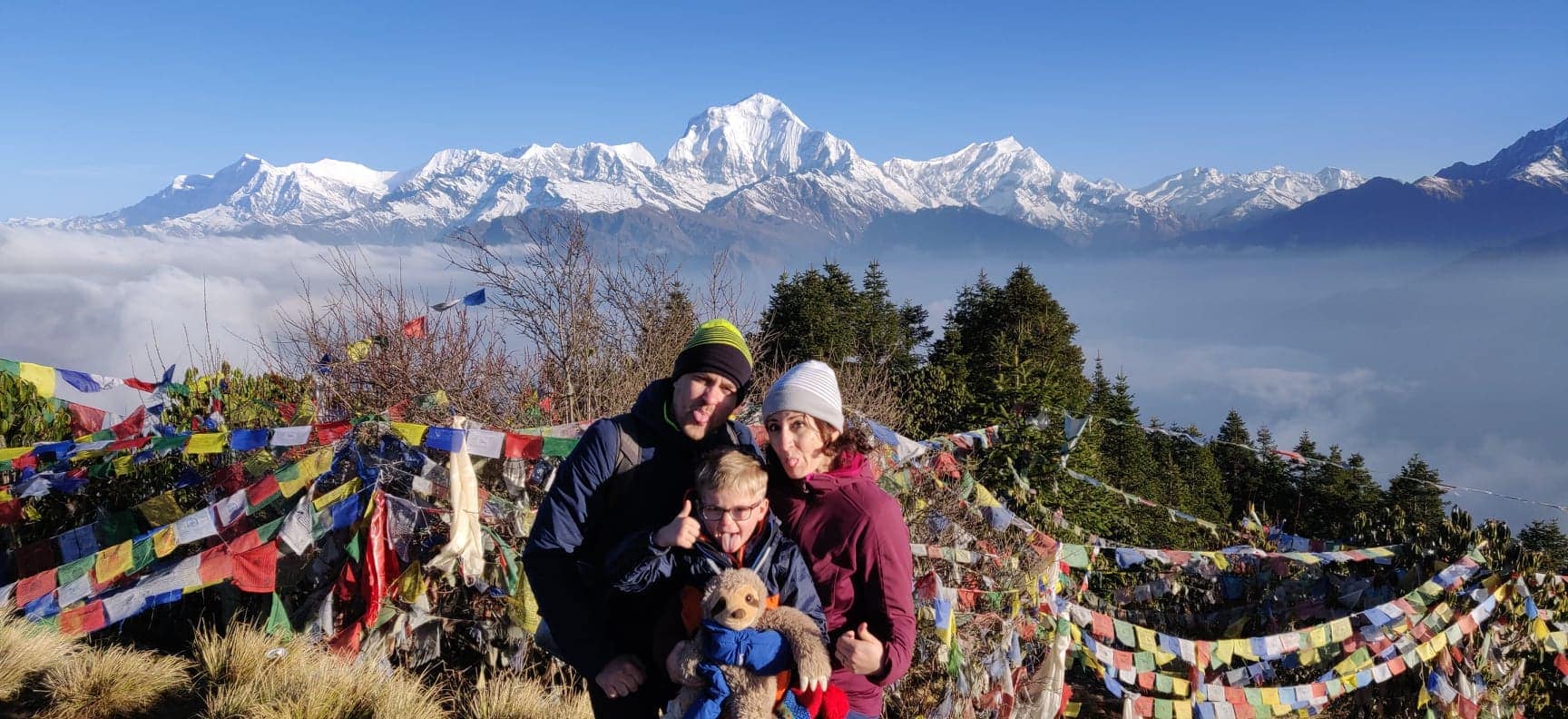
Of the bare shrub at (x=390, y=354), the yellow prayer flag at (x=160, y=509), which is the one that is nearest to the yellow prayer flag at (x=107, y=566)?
the yellow prayer flag at (x=160, y=509)

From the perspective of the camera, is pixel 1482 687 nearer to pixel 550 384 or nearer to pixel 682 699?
pixel 682 699

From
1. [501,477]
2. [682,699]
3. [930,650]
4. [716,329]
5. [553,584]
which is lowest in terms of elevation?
[930,650]

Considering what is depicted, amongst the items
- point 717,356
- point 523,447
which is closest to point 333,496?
point 523,447

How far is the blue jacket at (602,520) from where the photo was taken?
8.39 ft

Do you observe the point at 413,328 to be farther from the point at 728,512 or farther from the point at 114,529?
the point at 728,512

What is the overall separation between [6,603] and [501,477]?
9.11 ft

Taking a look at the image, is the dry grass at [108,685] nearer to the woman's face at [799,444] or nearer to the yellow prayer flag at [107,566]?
the yellow prayer flag at [107,566]

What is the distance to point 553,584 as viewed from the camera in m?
2.57

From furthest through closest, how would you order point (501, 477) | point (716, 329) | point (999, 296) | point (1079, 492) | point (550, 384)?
point (999, 296)
point (550, 384)
point (1079, 492)
point (501, 477)
point (716, 329)

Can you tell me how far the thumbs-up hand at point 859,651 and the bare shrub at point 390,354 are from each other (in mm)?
10281

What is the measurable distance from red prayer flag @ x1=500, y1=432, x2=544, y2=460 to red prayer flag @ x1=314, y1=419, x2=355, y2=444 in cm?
99

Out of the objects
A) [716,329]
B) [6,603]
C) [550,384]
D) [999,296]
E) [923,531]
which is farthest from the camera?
[999,296]

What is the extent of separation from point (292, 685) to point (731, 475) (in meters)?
3.17

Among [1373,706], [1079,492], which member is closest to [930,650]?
[1373,706]
